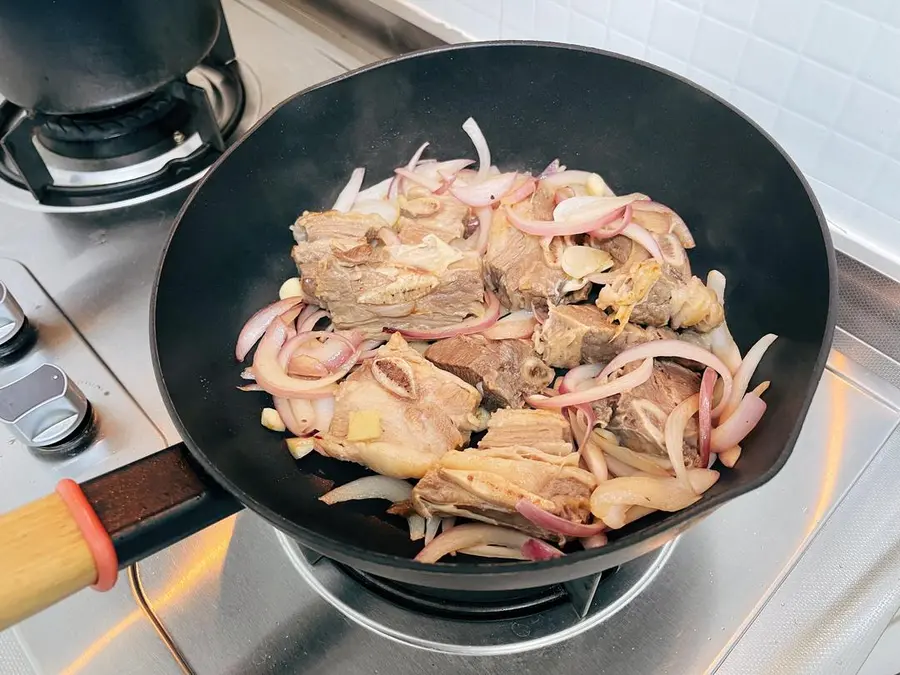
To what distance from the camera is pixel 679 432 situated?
1020mm

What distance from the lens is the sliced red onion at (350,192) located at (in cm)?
140

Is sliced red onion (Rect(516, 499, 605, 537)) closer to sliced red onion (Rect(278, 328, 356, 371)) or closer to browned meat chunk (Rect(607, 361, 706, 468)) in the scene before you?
browned meat chunk (Rect(607, 361, 706, 468))

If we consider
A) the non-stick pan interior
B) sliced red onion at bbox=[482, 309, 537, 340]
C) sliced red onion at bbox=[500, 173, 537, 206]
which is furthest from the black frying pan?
sliced red onion at bbox=[482, 309, 537, 340]

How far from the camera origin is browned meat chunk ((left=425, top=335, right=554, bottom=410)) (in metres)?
1.13

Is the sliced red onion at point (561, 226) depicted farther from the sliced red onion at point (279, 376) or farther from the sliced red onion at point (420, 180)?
the sliced red onion at point (279, 376)

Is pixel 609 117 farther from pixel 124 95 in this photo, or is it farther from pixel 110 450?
pixel 110 450

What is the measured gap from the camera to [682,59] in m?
1.33

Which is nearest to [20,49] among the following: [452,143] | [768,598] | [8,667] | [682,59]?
[452,143]

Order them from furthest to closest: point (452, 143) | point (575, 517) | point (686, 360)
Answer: point (452, 143), point (686, 360), point (575, 517)

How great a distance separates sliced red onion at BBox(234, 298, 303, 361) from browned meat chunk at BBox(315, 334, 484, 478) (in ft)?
0.63

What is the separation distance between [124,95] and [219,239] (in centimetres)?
36

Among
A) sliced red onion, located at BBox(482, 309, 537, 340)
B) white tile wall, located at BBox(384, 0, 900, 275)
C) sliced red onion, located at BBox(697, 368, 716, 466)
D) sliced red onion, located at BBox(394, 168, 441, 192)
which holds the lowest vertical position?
sliced red onion, located at BBox(482, 309, 537, 340)

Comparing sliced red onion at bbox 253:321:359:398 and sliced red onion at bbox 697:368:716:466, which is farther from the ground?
sliced red onion at bbox 697:368:716:466

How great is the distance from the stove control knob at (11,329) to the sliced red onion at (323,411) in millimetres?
566
